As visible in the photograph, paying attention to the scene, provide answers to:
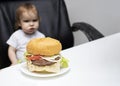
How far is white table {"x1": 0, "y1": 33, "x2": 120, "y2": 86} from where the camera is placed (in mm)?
975

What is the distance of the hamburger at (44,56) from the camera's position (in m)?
0.99

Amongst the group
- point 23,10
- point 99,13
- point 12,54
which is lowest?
point 12,54

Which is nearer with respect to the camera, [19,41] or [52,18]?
[19,41]

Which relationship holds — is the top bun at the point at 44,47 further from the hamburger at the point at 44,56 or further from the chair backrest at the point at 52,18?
the chair backrest at the point at 52,18

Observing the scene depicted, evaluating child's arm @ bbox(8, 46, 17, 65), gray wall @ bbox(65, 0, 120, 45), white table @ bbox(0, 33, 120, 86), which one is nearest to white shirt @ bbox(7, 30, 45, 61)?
child's arm @ bbox(8, 46, 17, 65)

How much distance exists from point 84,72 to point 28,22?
738 millimetres

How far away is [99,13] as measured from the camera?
7.37 feet

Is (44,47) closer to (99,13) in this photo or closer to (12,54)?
(12,54)

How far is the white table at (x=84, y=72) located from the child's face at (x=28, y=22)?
452 mm

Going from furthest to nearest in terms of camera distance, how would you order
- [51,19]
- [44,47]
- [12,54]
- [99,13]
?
[99,13], [51,19], [12,54], [44,47]

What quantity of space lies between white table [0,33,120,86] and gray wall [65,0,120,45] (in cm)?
89

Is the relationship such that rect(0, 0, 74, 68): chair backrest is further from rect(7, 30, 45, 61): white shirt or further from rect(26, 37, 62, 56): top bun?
rect(26, 37, 62, 56): top bun

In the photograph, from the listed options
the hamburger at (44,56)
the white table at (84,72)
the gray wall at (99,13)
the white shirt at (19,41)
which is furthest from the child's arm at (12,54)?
the gray wall at (99,13)

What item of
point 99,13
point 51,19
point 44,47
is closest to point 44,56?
point 44,47
